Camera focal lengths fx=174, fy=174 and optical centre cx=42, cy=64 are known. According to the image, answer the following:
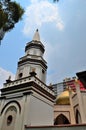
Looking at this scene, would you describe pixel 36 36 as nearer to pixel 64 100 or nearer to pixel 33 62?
pixel 33 62

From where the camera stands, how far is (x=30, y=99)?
18.2 metres

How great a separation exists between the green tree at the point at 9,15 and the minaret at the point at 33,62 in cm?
1299

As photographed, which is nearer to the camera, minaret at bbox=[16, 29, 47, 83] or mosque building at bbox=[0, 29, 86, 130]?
mosque building at bbox=[0, 29, 86, 130]

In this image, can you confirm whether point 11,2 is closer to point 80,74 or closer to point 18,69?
point 80,74

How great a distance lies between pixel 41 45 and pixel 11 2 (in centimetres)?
1700

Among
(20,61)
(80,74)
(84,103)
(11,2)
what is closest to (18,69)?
(20,61)

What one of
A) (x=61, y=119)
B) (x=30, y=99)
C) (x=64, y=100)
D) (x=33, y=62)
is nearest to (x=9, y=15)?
(x=30, y=99)

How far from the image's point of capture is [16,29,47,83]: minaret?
72.2 feet

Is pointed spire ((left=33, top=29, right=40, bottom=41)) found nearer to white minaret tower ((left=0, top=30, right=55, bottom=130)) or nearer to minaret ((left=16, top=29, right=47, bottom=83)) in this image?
minaret ((left=16, top=29, right=47, bottom=83))

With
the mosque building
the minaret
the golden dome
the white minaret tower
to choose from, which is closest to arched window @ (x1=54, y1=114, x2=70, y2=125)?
the golden dome

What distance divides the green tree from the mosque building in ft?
30.1

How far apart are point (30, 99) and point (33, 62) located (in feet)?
19.7

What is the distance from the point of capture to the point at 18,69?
902 inches

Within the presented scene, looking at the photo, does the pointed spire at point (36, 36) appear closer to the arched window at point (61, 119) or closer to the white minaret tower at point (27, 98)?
the white minaret tower at point (27, 98)
